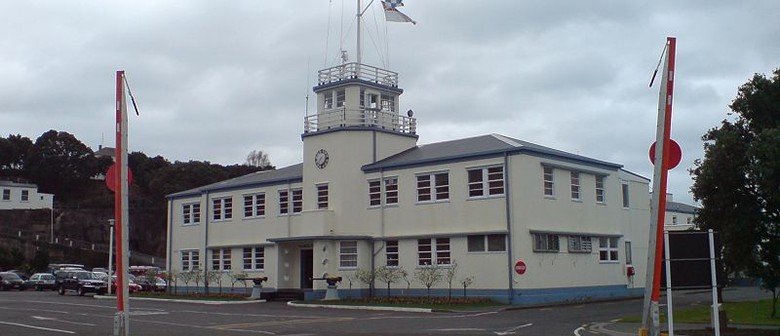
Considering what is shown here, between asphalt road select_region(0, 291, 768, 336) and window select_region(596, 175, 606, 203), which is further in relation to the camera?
window select_region(596, 175, 606, 203)

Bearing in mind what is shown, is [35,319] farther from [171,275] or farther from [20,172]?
[20,172]

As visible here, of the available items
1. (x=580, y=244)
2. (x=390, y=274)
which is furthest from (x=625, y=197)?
(x=390, y=274)

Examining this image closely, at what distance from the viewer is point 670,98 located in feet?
45.4

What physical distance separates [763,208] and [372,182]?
71.1 feet

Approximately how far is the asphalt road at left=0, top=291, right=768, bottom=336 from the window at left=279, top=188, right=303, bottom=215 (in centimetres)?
1058

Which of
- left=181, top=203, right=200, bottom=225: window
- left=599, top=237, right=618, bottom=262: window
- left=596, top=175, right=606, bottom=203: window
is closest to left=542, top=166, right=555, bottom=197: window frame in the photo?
left=596, top=175, right=606, bottom=203: window

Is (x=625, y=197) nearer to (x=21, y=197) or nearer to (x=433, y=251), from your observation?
(x=433, y=251)

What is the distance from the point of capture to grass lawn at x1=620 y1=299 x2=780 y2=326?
2323 centimetres

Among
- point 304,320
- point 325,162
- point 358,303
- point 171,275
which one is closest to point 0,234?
point 171,275

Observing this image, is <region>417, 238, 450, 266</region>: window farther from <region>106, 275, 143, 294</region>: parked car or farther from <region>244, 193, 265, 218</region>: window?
<region>106, 275, 143, 294</region>: parked car

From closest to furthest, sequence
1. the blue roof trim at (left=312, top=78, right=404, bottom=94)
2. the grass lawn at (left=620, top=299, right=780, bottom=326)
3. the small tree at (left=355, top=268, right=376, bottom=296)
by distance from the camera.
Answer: the grass lawn at (left=620, top=299, right=780, bottom=326) < the small tree at (left=355, top=268, right=376, bottom=296) < the blue roof trim at (left=312, top=78, right=404, bottom=94)

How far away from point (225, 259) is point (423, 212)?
15047mm

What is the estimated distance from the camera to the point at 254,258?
45.7 m

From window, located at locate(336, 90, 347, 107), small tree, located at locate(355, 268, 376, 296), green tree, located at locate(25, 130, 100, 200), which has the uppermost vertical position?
green tree, located at locate(25, 130, 100, 200)
